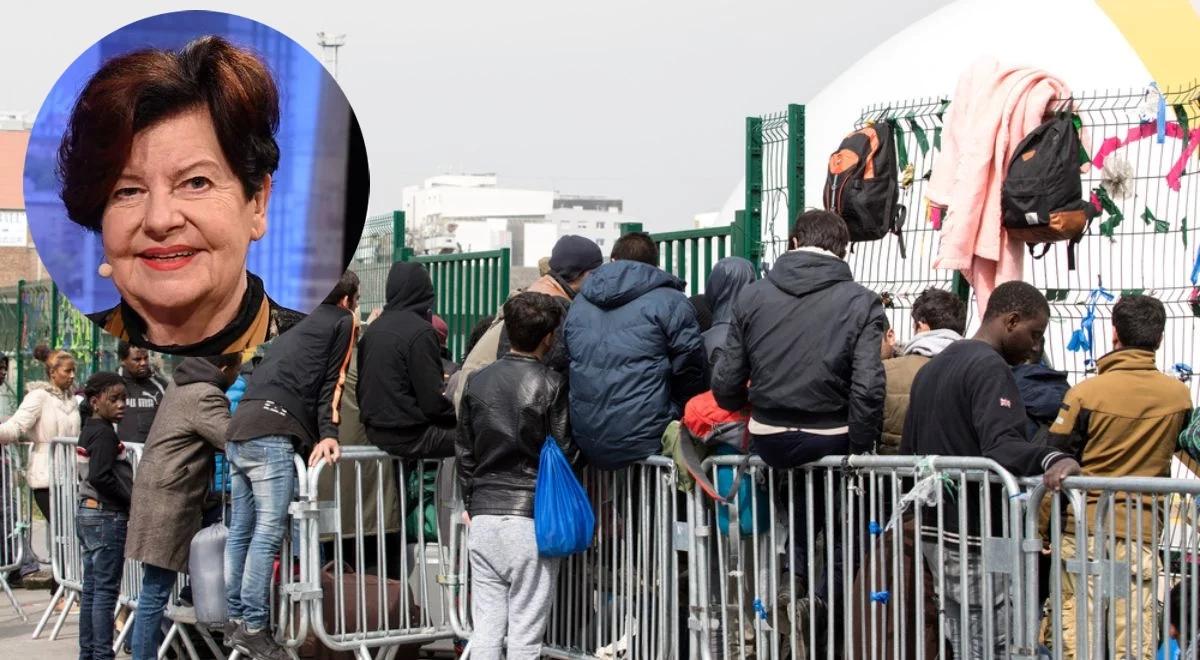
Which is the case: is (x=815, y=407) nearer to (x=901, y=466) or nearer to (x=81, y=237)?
(x=901, y=466)

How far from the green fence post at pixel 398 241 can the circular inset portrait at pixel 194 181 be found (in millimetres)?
9902

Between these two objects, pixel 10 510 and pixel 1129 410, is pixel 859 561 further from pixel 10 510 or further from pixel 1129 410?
pixel 10 510

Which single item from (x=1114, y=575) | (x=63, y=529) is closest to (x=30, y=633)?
(x=63, y=529)

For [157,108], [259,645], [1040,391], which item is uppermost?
[157,108]

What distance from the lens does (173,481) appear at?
341 inches

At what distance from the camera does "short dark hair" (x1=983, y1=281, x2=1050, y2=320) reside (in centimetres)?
629

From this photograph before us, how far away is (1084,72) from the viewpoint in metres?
13.3

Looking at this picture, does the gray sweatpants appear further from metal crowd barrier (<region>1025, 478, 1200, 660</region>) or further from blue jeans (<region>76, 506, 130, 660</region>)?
blue jeans (<region>76, 506, 130, 660</region>)

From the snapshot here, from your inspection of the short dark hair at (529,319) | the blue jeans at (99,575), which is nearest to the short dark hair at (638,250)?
the short dark hair at (529,319)

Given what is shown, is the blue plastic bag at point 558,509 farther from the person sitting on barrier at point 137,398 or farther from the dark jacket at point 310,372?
the person sitting on barrier at point 137,398

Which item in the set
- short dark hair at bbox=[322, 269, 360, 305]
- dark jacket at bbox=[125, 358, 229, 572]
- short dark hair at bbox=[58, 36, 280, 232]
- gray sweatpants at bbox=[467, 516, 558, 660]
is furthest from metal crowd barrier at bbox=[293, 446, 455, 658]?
short dark hair at bbox=[58, 36, 280, 232]

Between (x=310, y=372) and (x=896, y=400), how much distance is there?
3.27m

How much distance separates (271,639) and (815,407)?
3.58 metres

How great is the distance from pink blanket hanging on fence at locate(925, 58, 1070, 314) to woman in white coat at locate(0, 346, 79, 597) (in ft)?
22.9
